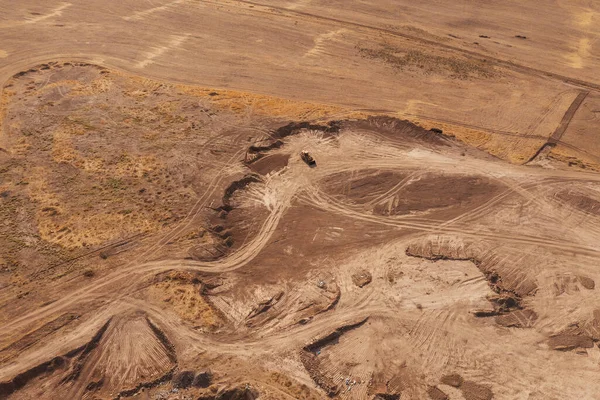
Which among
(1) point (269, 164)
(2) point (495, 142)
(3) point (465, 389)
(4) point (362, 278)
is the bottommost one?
(3) point (465, 389)

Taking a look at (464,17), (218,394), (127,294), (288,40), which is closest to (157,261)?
(127,294)

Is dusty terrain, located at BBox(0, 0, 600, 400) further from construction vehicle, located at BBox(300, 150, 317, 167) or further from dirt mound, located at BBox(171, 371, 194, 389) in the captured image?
construction vehicle, located at BBox(300, 150, 317, 167)

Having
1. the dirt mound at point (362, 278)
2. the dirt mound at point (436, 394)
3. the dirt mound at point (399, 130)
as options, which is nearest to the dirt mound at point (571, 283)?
the dirt mound at point (436, 394)

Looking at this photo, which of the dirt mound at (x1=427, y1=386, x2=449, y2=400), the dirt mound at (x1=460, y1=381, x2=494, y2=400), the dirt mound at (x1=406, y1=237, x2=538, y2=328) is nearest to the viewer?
the dirt mound at (x1=427, y1=386, x2=449, y2=400)

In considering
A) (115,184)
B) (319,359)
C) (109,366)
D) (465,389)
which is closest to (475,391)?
(465,389)

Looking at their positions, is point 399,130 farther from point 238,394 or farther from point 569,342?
point 238,394

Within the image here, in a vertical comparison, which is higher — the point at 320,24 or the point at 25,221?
the point at 320,24

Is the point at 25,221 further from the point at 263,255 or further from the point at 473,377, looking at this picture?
the point at 473,377

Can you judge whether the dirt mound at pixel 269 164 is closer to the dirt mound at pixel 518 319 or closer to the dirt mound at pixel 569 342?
the dirt mound at pixel 518 319

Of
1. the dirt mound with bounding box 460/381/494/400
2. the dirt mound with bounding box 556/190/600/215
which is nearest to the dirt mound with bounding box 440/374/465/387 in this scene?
the dirt mound with bounding box 460/381/494/400
